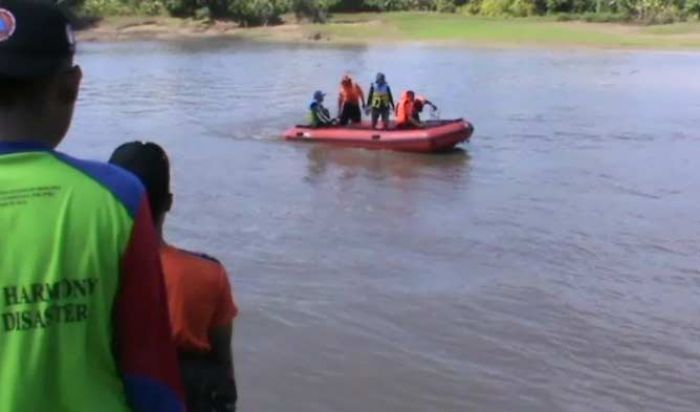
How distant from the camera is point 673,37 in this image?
6278 cm

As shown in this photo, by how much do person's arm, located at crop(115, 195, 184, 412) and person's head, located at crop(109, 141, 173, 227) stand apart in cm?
109

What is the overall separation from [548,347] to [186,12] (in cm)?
7068

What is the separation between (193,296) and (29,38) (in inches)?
53.1

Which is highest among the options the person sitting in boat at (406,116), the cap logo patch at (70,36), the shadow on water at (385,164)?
the cap logo patch at (70,36)

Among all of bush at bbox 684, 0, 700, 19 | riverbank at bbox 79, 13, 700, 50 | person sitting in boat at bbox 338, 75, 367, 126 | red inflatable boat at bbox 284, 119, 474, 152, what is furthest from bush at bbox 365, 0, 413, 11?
red inflatable boat at bbox 284, 119, 474, 152

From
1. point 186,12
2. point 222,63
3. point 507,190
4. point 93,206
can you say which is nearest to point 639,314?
point 507,190

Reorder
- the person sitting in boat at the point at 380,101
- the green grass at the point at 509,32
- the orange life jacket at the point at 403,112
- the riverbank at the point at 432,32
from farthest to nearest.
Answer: the riverbank at the point at 432,32
the green grass at the point at 509,32
the person sitting in boat at the point at 380,101
the orange life jacket at the point at 403,112

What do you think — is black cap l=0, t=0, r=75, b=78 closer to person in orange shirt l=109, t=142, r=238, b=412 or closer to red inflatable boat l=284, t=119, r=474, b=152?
person in orange shirt l=109, t=142, r=238, b=412

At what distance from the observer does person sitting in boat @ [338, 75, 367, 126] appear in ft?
72.0

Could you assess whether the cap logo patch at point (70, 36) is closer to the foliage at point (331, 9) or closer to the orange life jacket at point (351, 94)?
the orange life jacket at point (351, 94)

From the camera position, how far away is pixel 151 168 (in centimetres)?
326

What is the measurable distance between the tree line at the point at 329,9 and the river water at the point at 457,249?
47.2 m

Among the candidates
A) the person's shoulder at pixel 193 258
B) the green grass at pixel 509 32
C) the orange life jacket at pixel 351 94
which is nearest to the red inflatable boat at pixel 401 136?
the orange life jacket at pixel 351 94

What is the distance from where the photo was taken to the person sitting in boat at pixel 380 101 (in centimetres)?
2152
